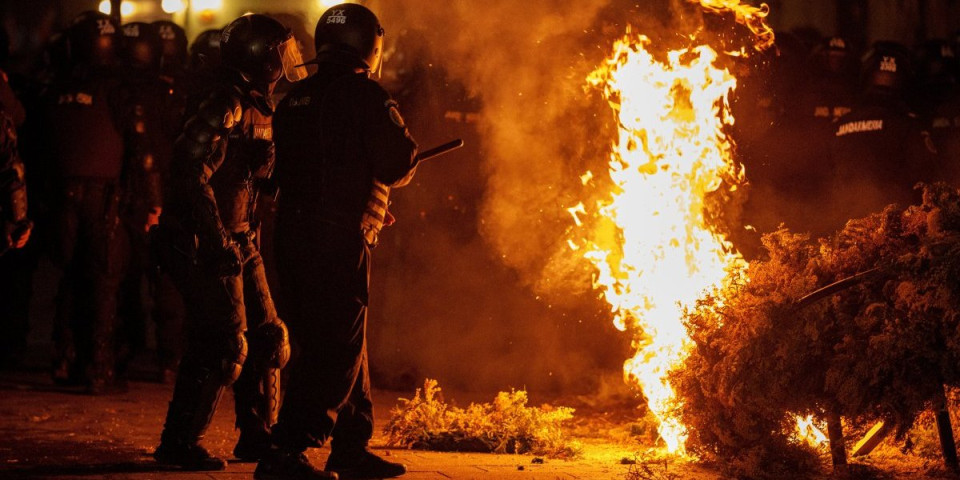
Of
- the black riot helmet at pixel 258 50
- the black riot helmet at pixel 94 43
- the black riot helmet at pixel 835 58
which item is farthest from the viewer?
the black riot helmet at pixel 835 58

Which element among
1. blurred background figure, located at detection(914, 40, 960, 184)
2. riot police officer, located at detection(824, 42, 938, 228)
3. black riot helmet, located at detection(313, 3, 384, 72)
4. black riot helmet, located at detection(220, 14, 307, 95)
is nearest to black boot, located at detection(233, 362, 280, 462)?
black riot helmet, located at detection(220, 14, 307, 95)

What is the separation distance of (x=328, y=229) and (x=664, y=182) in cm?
289

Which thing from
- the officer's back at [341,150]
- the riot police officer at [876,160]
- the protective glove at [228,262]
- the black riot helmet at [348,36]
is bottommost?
the protective glove at [228,262]

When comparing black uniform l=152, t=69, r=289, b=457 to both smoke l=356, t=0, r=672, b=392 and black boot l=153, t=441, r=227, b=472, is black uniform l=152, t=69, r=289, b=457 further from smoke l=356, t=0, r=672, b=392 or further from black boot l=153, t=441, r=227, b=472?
smoke l=356, t=0, r=672, b=392

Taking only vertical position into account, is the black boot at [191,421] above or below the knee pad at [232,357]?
below

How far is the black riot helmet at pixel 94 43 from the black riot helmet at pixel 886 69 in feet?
23.6

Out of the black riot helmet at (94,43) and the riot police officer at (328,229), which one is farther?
the black riot helmet at (94,43)

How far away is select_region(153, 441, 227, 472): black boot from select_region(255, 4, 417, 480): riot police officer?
1.40ft

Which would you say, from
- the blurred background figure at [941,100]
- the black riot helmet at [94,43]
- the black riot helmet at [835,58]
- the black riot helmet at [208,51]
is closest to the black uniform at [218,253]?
the black riot helmet at [208,51]

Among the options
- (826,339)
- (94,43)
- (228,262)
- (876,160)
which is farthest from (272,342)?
(876,160)

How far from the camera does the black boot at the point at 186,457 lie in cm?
530

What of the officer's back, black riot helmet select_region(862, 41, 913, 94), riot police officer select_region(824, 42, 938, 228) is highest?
black riot helmet select_region(862, 41, 913, 94)

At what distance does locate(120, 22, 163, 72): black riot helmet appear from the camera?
9711mm

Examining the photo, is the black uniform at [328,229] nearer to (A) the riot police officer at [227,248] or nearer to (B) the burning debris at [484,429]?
(A) the riot police officer at [227,248]
